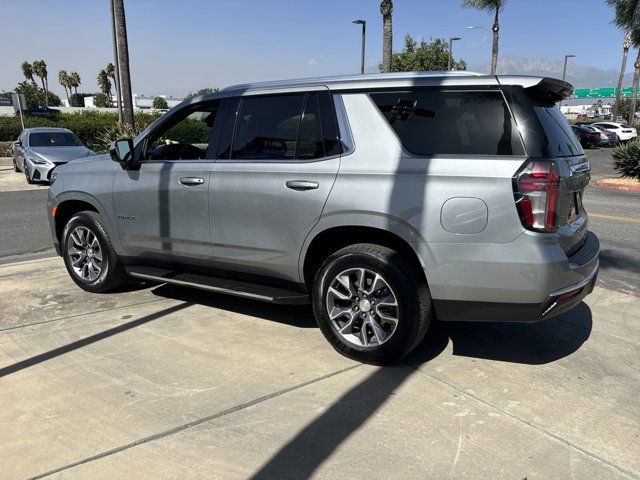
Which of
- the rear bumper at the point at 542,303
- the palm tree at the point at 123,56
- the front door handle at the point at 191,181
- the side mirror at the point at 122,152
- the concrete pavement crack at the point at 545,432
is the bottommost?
the concrete pavement crack at the point at 545,432

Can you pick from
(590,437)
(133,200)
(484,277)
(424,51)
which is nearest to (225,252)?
(133,200)

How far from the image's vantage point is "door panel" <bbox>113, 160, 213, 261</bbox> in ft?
14.2

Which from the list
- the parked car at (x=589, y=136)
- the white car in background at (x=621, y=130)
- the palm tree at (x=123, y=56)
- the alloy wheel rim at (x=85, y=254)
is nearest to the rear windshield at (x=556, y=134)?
the alloy wheel rim at (x=85, y=254)

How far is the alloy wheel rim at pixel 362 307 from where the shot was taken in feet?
11.8

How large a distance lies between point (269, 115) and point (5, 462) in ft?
9.27

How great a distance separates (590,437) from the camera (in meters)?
2.89

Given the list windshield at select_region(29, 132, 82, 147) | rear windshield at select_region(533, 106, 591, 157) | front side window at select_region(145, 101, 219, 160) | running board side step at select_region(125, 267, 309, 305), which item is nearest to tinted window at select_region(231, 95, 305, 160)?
front side window at select_region(145, 101, 219, 160)

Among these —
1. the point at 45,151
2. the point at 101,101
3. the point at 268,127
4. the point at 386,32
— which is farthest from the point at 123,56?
the point at 101,101

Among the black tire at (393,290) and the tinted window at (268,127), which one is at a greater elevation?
the tinted window at (268,127)

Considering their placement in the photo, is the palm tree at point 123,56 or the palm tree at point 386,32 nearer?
the palm tree at point 123,56

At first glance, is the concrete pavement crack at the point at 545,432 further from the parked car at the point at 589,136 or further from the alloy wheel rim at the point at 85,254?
the parked car at the point at 589,136

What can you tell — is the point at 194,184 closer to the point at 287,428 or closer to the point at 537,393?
Result: the point at 287,428

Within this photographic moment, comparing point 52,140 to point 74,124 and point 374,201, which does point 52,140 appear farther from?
point 374,201

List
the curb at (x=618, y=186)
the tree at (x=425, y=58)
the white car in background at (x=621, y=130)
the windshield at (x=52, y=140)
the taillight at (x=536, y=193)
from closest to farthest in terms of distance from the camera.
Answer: the taillight at (x=536, y=193) < the curb at (x=618, y=186) < the windshield at (x=52, y=140) < the white car in background at (x=621, y=130) < the tree at (x=425, y=58)
